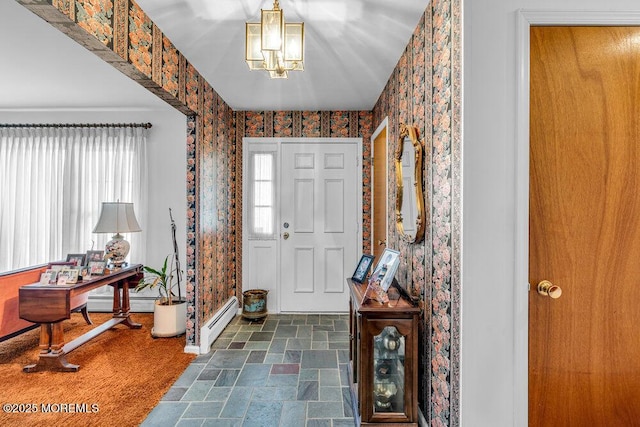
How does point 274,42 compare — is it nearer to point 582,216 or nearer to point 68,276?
point 582,216

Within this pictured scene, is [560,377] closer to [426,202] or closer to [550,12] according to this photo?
[426,202]

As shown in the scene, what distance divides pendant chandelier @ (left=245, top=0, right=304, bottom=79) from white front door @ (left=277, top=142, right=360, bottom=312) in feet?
7.36

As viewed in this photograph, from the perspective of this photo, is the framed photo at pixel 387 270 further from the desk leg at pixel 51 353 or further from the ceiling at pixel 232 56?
the desk leg at pixel 51 353

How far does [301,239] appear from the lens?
13.2 ft

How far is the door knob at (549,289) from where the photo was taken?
4.20 feet

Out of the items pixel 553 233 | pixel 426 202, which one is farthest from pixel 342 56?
pixel 553 233

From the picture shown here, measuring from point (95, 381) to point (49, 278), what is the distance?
3.06 ft

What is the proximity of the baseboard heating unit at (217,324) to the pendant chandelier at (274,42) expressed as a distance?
2.37m

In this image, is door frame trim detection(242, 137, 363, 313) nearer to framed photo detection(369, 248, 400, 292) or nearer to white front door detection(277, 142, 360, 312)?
white front door detection(277, 142, 360, 312)

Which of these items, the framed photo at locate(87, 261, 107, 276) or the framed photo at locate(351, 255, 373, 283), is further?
the framed photo at locate(87, 261, 107, 276)

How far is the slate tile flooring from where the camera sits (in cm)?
206

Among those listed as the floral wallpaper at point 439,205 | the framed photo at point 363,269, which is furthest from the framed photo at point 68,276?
the floral wallpaper at point 439,205

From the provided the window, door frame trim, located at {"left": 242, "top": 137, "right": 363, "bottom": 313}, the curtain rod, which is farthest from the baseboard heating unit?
the curtain rod

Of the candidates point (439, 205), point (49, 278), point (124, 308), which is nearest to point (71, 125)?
point (49, 278)
